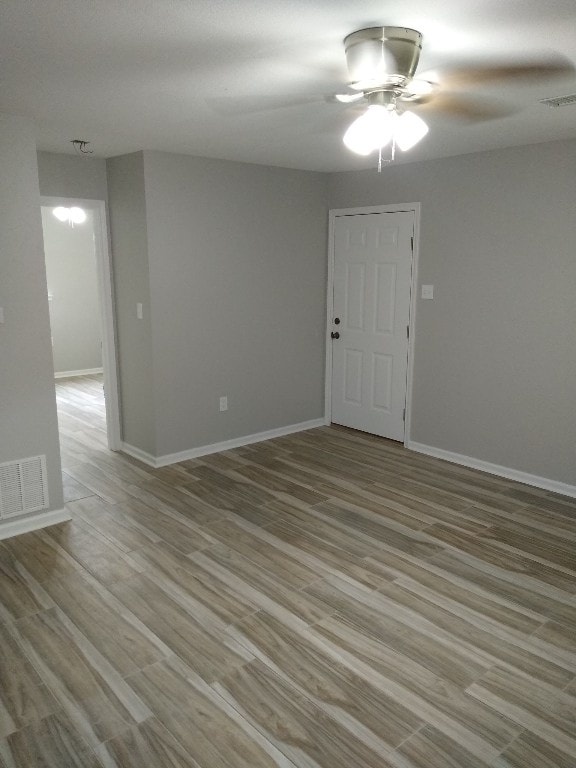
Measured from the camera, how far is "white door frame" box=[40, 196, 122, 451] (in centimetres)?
455

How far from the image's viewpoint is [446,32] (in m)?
2.00

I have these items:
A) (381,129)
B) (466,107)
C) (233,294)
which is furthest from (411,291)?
(381,129)

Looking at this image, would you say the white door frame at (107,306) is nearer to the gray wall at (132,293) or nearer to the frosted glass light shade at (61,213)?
the gray wall at (132,293)

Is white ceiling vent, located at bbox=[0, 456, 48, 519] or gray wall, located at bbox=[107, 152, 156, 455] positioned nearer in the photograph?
white ceiling vent, located at bbox=[0, 456, 48, 519]

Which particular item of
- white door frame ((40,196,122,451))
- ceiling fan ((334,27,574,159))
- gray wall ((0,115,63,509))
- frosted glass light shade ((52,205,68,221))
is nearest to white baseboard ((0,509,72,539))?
gray wall ((0,115,63,509))

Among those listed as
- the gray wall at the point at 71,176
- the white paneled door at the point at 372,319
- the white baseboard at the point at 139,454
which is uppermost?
the gray wall at the point at 71,176

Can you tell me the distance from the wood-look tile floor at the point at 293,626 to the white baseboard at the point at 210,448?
0.30 m

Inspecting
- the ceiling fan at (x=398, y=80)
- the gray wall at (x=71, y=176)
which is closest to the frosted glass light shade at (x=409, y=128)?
the ceiling fan at (x=398, y=80)

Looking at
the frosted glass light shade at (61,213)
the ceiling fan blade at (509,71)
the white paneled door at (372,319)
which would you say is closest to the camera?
the ceiling fan blade at (509,71)

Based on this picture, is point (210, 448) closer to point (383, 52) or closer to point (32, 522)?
point (32, 522)

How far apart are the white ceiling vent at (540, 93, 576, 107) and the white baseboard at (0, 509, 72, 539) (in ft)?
11.7

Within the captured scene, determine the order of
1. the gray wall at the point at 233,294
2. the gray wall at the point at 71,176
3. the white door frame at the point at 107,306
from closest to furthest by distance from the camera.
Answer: the gray wall at the point at 71,176, the gray wall at the point at 233,294, the white door frame at the point at 107,306

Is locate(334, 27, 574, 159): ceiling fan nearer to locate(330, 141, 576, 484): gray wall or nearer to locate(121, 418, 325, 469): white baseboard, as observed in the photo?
locate(330, 141, 576, 484): gray wall

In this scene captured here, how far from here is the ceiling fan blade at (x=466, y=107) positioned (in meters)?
2.79
